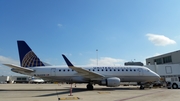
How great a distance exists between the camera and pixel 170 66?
40.5m

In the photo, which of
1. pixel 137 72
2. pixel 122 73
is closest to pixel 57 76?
pixel 122 73

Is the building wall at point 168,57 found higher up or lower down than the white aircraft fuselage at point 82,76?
higher up

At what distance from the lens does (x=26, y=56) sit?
2208 cm

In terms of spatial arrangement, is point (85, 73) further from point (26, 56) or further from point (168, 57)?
point (168, 57)

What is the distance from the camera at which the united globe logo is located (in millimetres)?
22006

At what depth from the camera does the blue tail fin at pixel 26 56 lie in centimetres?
2197

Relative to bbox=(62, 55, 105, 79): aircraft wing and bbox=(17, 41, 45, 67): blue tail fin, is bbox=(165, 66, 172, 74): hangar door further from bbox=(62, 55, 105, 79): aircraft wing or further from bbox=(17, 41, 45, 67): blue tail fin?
bbox=(17, 41, 45, 67): blue tail fin

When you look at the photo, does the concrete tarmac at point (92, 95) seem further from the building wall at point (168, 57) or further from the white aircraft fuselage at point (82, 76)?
the building wall at point (168, 57)

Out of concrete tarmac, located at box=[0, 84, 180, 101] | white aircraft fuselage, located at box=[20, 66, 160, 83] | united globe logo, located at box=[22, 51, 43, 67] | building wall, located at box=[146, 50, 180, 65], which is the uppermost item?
building wall, located at box=[146, 50, 180, 65]

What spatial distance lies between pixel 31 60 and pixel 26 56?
34.9 inches

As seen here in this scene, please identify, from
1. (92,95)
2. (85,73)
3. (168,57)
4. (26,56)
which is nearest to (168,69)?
(168,57)

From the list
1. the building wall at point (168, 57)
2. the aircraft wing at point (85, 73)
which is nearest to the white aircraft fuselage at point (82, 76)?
the aircraft wing at point (85, 73)

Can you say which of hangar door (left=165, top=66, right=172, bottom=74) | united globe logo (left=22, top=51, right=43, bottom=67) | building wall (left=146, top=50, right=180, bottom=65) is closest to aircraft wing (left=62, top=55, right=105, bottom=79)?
united globe logo (left=22, top=51, right=43, bottom=67)

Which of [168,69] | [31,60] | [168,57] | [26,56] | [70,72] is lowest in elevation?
[70,72]
